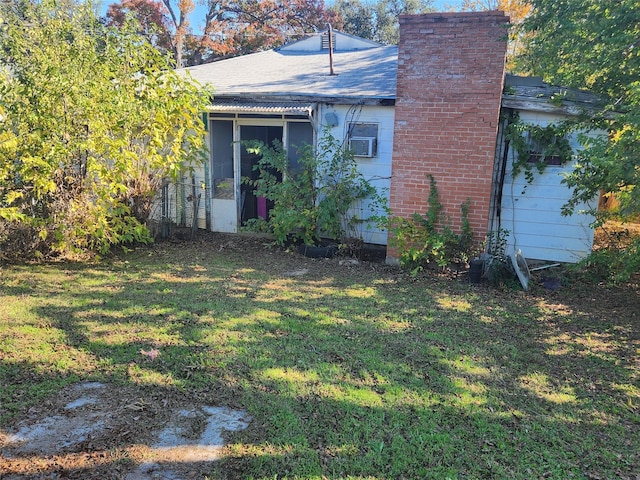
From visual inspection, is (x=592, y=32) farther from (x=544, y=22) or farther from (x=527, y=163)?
(x=527, y=163)

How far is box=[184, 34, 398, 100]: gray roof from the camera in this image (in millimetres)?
8273

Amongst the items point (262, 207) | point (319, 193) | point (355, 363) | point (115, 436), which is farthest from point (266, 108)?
point (115, 436)

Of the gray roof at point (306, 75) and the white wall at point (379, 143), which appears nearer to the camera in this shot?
the white wall at point (379, 143)

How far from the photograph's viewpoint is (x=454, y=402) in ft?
11.8

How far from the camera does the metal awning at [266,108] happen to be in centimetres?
792

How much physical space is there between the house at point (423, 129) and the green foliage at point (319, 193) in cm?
32

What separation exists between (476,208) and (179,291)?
4240 mm

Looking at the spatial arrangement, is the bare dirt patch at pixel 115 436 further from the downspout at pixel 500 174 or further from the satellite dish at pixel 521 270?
the downspout at pixel 500 174

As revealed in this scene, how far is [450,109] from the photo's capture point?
678cm

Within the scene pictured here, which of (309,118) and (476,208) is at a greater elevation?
(309,118)

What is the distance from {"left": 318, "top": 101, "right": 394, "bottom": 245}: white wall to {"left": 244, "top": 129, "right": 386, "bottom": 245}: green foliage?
0.13m

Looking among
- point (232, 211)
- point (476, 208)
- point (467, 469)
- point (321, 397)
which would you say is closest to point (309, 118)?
point (232, 211)

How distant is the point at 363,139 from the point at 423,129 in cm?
130

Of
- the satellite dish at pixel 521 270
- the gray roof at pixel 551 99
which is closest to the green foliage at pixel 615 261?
the satellite dish at pixel 521 270
